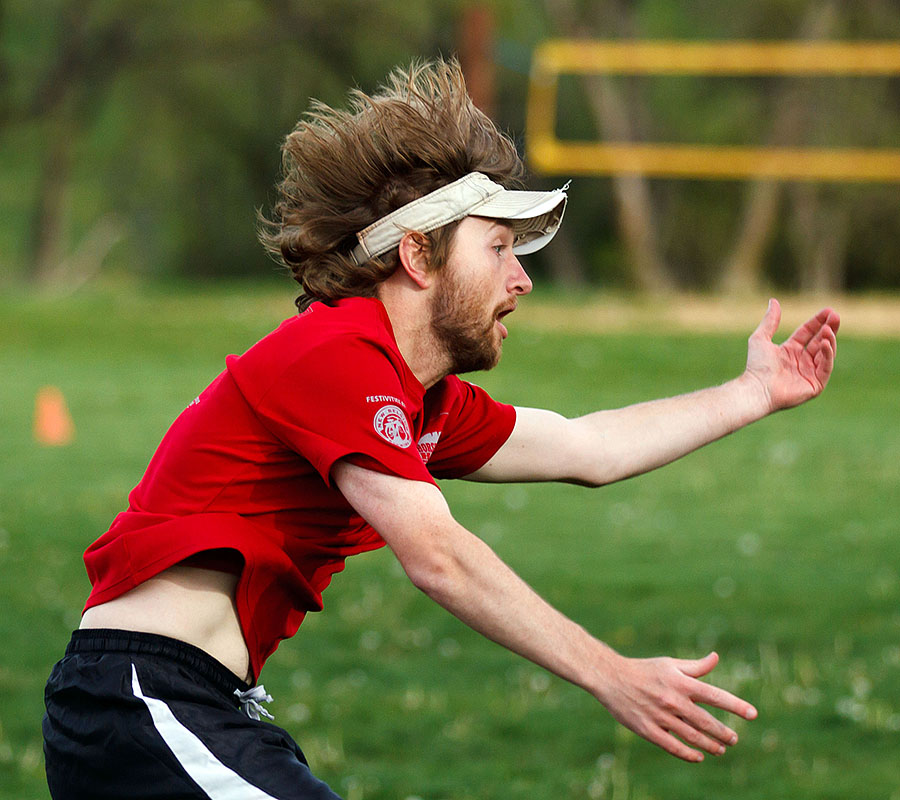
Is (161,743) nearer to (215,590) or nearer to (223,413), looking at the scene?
(215,590)

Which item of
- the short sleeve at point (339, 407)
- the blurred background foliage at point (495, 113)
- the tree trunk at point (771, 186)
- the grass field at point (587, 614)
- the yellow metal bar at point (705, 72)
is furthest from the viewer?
the blurred background foliage at point (495, 113)

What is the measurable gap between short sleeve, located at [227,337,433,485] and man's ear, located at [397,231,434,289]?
276 mm

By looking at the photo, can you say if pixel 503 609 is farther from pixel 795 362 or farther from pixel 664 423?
pixel 795 362

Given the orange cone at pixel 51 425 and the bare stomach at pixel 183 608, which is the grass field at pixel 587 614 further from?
the bare stomach at pixel 183 608

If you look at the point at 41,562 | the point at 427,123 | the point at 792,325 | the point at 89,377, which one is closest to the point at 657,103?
the point at 792,325

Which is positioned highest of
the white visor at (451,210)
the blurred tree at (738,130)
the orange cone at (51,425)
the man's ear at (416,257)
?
the white visor at (451,210)

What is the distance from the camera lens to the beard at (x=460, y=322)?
3.19 m

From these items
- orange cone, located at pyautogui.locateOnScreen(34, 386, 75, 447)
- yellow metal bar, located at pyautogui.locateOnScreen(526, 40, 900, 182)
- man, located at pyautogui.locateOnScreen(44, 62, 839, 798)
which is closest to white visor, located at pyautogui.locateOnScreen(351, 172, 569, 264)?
man, located at pyautogui.locateOnScreen(44, 62, 839, 798)

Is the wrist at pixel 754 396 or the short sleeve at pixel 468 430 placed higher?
the short sleeve at pixel 468 430

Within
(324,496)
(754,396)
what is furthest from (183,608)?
(754,396)

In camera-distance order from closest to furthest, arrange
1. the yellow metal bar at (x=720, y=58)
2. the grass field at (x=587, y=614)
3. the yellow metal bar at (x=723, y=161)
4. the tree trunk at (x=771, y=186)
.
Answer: the grass field at (x=587, y=614) → the yellow metal bar at (x=720, y=58) → the yellow metal bar at (x=723, y=161) → the tree trunk at (x=771, y=186)

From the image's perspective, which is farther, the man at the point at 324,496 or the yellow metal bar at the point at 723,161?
the yellow metal bar at the point at 723,161

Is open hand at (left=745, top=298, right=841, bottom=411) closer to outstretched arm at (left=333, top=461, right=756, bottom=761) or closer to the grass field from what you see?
outstretched arm at (left=333, top=461, right=756, bottom=761)

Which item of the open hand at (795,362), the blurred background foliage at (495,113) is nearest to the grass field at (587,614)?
the open hand at (795,362)
